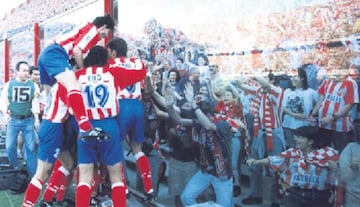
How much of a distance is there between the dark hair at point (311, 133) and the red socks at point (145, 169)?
189 centimetres

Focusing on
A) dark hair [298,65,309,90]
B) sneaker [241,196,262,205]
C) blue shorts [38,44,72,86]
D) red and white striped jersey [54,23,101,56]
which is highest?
red and white striped jersey [54,23,101,56]

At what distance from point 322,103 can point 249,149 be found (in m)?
0.74

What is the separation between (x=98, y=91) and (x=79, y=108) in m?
0.26

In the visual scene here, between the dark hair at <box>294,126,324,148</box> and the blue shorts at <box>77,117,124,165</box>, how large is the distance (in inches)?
58.4

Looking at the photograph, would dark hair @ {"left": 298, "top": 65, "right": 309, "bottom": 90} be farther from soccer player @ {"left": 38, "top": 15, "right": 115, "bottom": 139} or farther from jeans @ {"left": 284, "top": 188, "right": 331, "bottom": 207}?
soccer player @ {"left": 38, "top": 15, "right": 115, "bottom": 139}

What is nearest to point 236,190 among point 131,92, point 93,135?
point 93,135

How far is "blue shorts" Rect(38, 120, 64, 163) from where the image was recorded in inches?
156

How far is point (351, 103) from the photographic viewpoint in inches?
99.8

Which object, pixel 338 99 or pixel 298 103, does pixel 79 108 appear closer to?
pixel 298 103

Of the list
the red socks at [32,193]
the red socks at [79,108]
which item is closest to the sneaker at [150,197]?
the red socks at [32,193]

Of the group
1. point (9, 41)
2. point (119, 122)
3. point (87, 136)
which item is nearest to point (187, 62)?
point (119, 122)

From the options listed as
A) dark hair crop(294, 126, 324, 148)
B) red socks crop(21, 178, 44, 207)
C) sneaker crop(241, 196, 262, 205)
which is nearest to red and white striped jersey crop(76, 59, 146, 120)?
red socks crop(21, 178, 44, 207)

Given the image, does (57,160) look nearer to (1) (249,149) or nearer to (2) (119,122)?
(2) (119,122)

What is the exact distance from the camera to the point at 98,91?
11.8 ft
